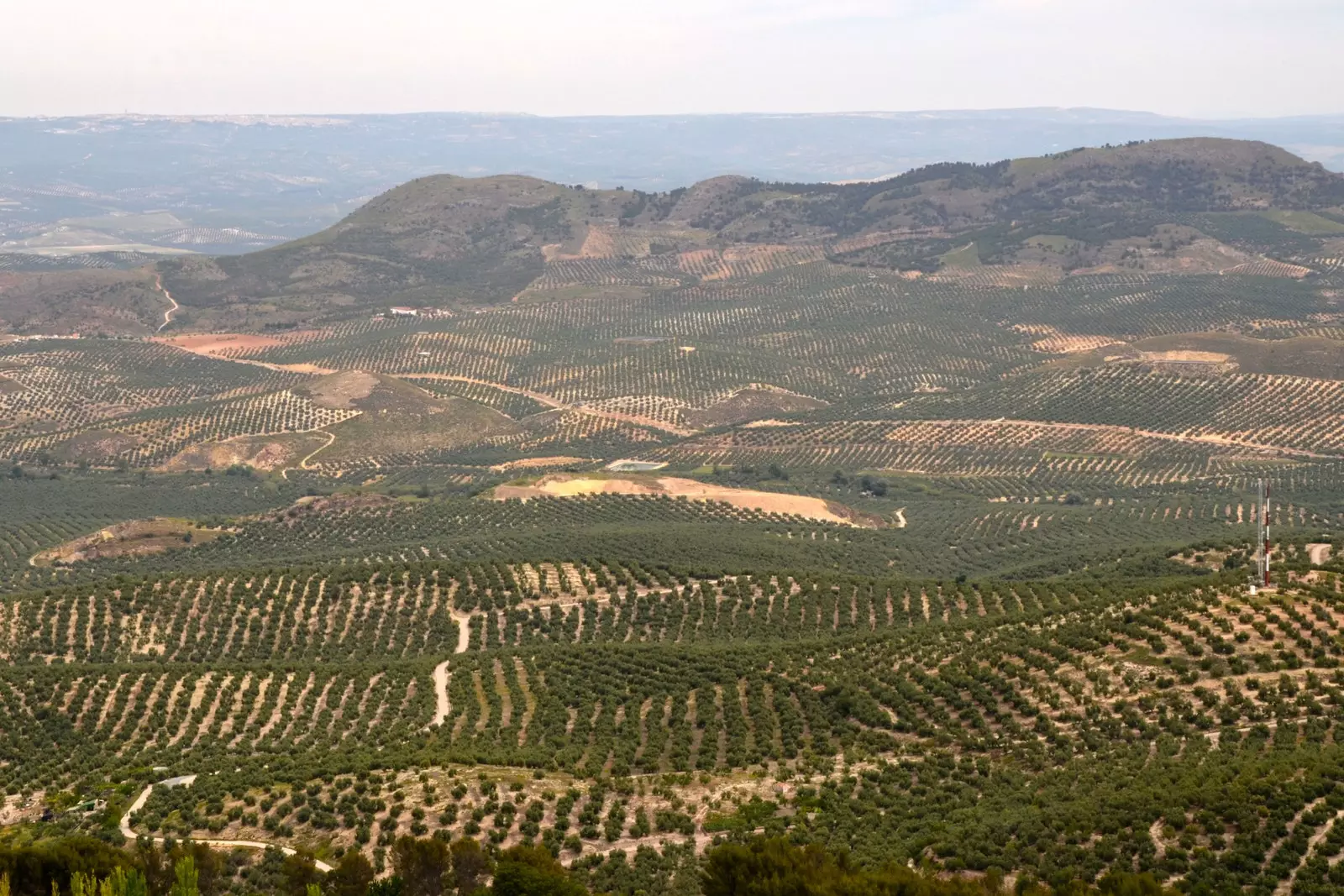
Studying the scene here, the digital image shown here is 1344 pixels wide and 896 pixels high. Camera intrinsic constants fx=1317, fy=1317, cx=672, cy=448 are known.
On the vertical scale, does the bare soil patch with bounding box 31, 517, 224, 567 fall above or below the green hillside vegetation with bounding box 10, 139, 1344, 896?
below

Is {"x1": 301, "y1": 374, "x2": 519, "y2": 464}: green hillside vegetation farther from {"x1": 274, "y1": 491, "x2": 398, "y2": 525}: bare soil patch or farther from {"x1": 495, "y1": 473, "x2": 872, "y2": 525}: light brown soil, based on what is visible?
{"x1": 495, "y1": 473, "x2": 872, "y2": 525}: light brown soil

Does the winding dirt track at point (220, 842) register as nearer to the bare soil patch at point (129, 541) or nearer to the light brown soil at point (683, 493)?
the bare soil patch at point (129, 541)

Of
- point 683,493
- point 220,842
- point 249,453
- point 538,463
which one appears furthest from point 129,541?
point 220,842

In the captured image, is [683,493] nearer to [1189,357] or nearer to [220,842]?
[220,842]

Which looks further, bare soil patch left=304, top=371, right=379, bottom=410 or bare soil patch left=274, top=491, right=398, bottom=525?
bare soil patch left=304, top=371, right=379, bottom=410

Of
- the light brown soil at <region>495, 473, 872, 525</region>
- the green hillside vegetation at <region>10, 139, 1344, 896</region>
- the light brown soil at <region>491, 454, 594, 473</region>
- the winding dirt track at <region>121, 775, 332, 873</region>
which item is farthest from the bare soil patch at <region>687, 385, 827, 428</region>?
the winding dirt track at <region>121, 775, 332, 873</region>

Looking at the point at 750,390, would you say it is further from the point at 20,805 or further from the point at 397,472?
the point at 20,805

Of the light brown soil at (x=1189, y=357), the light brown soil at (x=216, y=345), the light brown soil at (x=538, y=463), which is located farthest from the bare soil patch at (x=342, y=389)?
the light brown soil at (x=1189, y=357)
